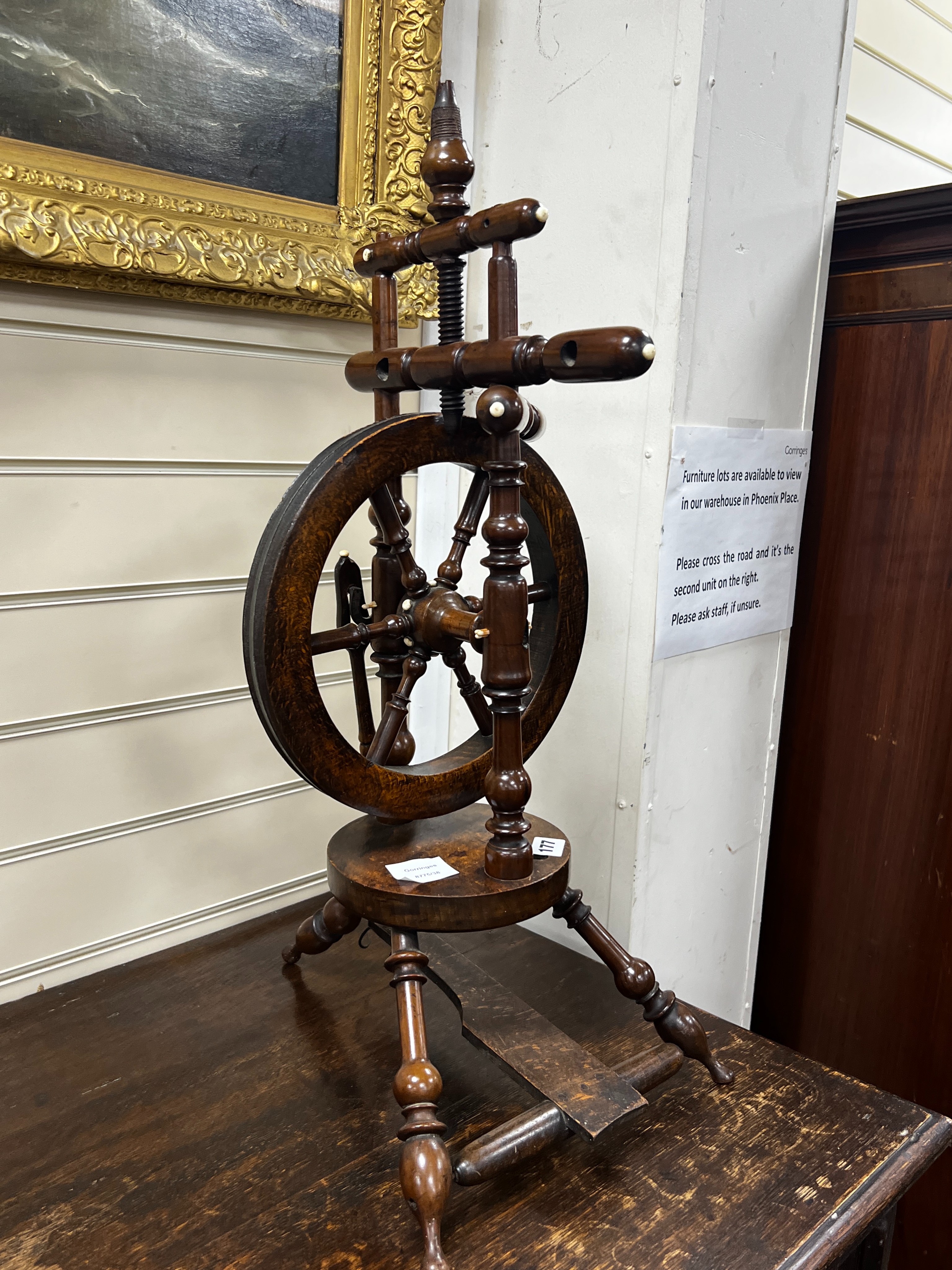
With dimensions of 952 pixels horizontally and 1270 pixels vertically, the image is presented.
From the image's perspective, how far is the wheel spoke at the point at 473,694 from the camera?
969mm

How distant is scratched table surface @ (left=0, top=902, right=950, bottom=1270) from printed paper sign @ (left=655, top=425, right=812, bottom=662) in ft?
1.52

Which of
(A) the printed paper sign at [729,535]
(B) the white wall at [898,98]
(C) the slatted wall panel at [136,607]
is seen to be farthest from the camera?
(B) the white wall at [898,98]

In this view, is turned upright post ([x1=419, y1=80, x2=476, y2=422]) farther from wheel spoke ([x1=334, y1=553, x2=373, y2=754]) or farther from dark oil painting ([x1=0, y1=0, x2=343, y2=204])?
dark oil painting ([x1=0, y1=0, x2=343, y2=204])

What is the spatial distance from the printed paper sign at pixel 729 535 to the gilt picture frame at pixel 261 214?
0.40 metres

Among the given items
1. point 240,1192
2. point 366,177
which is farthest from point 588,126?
point 240,1192

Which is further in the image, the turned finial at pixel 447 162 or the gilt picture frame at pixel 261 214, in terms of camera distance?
the gilt picture frame at pixel 261 214

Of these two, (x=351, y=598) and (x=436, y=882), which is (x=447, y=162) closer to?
(x=351, y=598)

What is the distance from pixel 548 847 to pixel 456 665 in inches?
7.8

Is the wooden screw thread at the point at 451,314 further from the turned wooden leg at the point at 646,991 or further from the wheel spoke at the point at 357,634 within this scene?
the turned wooden leg at the point at 646,991

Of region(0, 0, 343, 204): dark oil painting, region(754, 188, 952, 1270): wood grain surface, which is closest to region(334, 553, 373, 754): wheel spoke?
region(0, 0, 343, 204): dark oil painting

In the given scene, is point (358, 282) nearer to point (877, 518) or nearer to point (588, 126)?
point (588, 126)

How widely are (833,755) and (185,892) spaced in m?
0.93

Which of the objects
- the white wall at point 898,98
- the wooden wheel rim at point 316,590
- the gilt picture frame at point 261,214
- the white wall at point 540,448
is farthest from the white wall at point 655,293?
the white wall at point 898,98

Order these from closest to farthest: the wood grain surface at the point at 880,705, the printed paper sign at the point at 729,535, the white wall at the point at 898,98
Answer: the printed paper sign at the point at 729,535 → the wood grain surface at the point at 880,705 → the white wall at the point at 898,98
